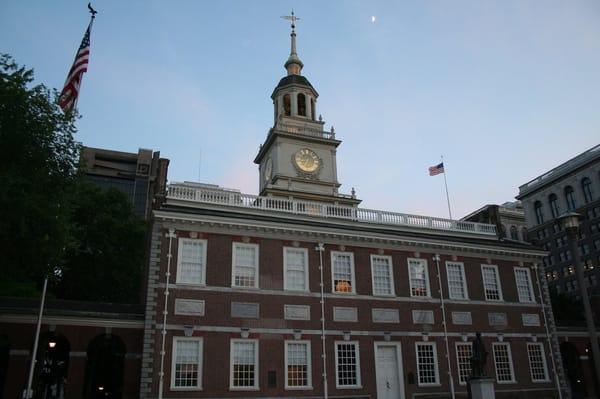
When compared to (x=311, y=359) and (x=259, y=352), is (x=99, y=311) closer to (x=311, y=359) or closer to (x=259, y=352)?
(x=259, y=352)

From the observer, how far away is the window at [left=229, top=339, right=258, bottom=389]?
85.7ft

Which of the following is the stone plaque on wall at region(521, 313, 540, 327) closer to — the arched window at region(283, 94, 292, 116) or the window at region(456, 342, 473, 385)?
the window at region(456, 342, 473, 385)

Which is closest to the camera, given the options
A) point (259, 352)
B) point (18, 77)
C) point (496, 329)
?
point (18, 77)

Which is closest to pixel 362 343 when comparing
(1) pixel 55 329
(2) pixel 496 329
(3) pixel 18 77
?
(2) pixel 496 329

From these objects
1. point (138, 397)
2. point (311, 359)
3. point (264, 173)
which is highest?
point (264, 173)

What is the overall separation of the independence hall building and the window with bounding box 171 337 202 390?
49 mm

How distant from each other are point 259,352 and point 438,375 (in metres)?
10.8

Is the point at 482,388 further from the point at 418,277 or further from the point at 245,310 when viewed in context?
the point at 245,310

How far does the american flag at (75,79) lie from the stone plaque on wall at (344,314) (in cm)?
1704

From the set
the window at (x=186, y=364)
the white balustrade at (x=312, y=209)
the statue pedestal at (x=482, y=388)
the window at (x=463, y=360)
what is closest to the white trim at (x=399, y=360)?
the window at (x=463, y=360)

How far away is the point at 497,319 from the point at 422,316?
18.4 feet

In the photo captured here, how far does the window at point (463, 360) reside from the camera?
3070 centimetres

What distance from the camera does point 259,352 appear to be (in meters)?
26.9

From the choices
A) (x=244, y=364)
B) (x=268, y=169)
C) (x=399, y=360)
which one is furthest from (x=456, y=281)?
(x=268, y=169)
